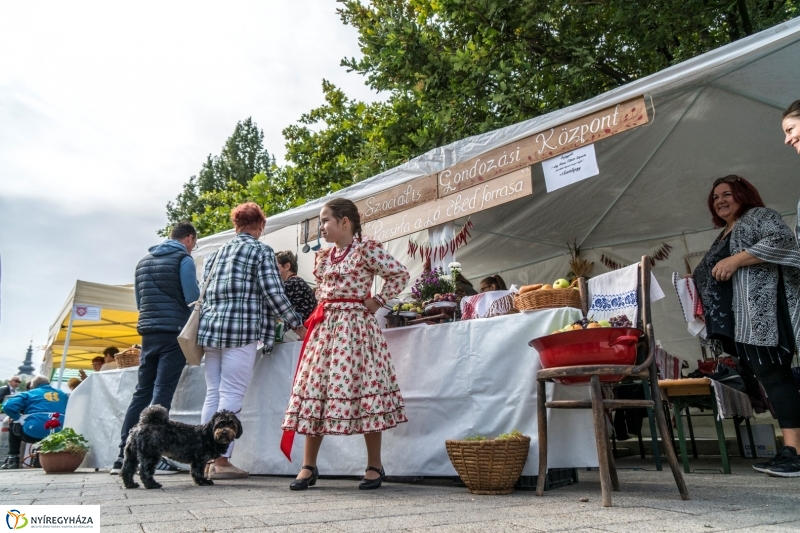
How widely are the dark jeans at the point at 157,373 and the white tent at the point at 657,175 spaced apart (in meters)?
1.99

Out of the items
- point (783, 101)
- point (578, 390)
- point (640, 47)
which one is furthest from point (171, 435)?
point (640, 47)

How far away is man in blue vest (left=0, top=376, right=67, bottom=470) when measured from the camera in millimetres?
7570

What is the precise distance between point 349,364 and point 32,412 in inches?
251

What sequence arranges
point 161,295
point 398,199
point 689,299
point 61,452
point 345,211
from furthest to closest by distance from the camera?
point 61,452
point 398,199
point 161,295
point 689,299
point 345,211

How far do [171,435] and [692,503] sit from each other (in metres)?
2.97

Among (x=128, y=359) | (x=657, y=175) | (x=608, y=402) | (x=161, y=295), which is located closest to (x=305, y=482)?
(x=608, y=402)

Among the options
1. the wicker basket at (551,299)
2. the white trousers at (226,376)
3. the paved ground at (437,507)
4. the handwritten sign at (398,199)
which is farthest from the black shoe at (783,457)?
the white trousers at (226,376)

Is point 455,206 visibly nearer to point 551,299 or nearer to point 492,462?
point 551,299

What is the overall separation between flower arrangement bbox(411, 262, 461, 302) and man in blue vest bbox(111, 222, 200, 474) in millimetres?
1747

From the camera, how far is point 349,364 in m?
3.43

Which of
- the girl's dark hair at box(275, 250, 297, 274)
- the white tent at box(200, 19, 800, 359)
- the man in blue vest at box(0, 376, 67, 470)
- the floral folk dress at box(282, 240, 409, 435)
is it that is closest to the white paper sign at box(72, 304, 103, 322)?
the man in blue vest at box(0, 376, 67, 470)

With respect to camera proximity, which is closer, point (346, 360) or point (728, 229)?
point (346, 360)

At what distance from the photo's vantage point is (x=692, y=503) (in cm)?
250

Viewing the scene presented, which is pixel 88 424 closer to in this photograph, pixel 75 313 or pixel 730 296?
pixel 75 313
